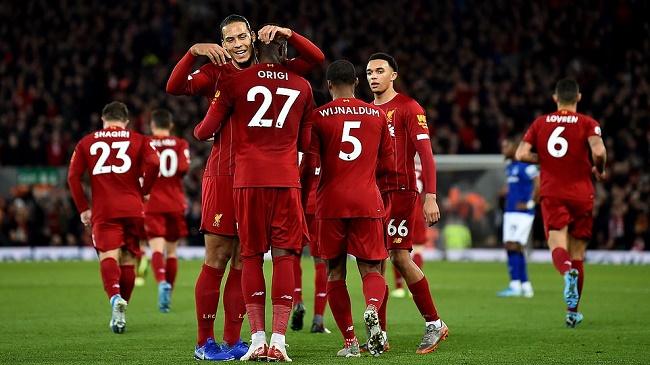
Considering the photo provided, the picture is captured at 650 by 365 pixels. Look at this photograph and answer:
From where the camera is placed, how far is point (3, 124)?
92.4ft

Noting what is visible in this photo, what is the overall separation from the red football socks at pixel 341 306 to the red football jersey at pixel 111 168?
3.21 meters

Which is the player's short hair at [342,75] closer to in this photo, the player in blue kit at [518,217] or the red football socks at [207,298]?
the red football socks at [207,298]

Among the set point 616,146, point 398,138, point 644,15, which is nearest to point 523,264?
point 398,138

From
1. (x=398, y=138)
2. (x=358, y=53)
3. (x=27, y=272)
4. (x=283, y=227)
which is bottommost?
(x=27, y=272)

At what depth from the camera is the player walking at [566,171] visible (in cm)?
1148

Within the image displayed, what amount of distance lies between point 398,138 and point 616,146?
55.9 feet

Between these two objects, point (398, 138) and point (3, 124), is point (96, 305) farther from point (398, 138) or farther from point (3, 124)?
point (3, 124)

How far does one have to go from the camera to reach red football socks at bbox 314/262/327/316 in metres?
10.8

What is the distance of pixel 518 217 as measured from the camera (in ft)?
52.6

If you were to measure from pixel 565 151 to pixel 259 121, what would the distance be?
15.1 ft

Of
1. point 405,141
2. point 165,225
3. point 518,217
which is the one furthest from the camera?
point 518,217

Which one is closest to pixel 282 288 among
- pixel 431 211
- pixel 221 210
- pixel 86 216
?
pixel 221 210

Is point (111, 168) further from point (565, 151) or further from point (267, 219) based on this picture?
point (565, 151)

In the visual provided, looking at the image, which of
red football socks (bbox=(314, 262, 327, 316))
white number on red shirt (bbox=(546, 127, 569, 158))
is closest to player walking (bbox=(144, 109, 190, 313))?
red football socks (bbox=(314, 262, 327, 316))
